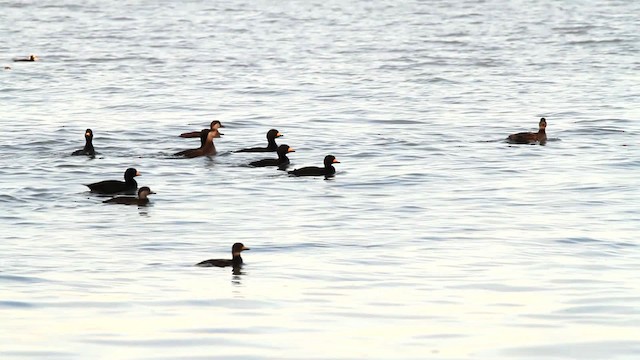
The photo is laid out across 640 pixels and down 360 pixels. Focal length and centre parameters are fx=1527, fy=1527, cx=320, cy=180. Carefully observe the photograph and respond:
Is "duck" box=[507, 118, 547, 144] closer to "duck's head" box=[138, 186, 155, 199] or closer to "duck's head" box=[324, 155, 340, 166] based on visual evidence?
"duck's head" box=[324, 155, 340, 166]

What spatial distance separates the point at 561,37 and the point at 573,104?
2235 cm

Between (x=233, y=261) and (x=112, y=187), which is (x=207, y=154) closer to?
(x=112, y=187)

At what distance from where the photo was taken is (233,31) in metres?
67.7

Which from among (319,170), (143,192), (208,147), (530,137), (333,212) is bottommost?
(530,137)

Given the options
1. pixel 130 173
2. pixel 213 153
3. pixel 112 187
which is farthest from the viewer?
pixel 213 153

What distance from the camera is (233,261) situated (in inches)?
698

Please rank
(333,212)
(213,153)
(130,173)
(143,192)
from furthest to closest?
1. (213,153)
2. (130,173)
3. (143,192)
4. (333,212)

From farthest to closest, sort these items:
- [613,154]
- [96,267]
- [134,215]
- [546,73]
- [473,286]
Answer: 1. [546,73]
2. [613,154]
3. [134,215]
4. [96,267]
5. [473,286]

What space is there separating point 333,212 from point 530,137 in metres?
8.99

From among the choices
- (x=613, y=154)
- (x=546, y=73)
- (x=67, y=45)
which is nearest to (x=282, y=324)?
(x=613, y=154)

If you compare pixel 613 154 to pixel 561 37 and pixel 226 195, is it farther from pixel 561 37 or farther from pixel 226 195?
pixel 561 37

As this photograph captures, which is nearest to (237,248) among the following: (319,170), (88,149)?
(319,170)

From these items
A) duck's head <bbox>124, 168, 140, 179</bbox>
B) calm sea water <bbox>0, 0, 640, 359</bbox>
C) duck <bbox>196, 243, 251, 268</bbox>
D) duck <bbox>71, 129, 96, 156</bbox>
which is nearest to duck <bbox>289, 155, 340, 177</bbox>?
calm sea water <bbox>0, 0, 640, 359</bbox>

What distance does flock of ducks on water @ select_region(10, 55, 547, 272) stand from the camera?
18062 millimetres
